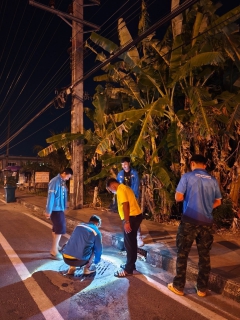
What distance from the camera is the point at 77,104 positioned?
1245cm

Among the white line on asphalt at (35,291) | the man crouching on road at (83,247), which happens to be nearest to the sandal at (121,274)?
the man crouching on road at (83,247)

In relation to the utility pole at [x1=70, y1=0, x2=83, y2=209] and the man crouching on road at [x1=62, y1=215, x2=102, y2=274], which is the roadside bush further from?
the utility pole at [x1=70, y1=0, x2=83, y2=209]

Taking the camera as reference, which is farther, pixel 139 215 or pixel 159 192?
pixel 159 192

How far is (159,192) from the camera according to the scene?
9.92m

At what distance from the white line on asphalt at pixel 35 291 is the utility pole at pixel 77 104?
5.96 metres

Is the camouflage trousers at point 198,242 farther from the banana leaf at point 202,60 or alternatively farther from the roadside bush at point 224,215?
the banana leaf at point 202,60

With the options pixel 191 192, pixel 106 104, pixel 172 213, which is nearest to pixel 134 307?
pixel 191 192

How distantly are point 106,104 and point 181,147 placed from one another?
3.59 meters

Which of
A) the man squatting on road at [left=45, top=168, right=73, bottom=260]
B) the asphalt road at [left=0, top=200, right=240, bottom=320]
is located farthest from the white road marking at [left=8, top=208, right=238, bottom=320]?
the man squatting on road at [left=45, top=168, right=73, bottom=260]

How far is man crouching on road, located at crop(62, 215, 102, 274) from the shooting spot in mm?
5039

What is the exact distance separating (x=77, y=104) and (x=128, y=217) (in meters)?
8.31

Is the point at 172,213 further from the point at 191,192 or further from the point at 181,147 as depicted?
the point at 191,192

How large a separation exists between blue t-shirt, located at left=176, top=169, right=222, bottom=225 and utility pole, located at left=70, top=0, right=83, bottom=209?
27.7 feet

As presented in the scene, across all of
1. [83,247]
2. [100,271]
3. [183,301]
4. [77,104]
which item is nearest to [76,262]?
[83,247]
